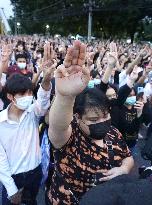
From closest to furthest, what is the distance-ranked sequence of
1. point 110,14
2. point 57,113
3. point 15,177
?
point 57,113 → point 15,177 → point 110,14

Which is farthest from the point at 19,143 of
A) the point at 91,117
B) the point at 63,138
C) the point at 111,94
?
the point at 111,94

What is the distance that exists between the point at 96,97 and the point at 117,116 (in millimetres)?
2237

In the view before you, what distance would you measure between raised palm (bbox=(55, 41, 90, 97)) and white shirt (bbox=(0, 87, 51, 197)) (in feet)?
3.66

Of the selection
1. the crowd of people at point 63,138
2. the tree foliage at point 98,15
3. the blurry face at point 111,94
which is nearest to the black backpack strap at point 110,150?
the crowd of people at point 63,138

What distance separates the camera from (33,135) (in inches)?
124

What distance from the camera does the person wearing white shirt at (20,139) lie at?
3.07 metres

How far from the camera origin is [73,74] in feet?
6.21

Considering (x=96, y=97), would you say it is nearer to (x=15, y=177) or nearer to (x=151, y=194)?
(x=15, y=177)

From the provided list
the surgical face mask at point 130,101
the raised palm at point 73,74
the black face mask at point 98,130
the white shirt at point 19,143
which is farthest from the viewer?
the surgical face mask at point 130,101

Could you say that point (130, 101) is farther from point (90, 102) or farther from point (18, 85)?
point (90, 102)

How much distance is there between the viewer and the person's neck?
3.13 meters

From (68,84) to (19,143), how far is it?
4.42 feet

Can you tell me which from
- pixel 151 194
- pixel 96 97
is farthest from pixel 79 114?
pixel 151 194

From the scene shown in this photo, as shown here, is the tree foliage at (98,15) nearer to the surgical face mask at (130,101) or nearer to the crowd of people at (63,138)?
the surgical face mask at (130,101)
